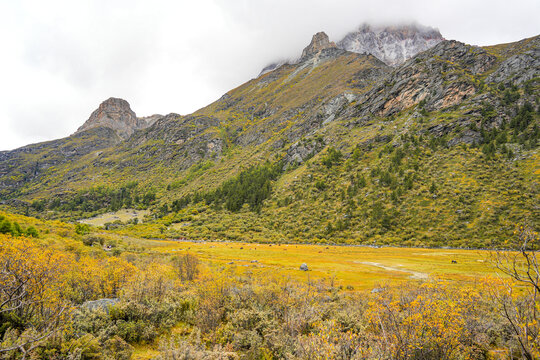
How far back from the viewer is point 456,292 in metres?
12.0

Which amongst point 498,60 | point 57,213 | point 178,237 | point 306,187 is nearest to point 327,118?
point 306,187

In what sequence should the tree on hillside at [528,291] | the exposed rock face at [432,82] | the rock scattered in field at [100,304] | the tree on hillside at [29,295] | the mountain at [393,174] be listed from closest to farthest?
the tree on hillside at [528,291] → the tree on hillside at [29,295] → the rock scattered in field at [100,304] → the mountain at [393,174] → the exposed rock face at [432,82]

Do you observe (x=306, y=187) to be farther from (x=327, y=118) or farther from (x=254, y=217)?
(x=327, y=118)

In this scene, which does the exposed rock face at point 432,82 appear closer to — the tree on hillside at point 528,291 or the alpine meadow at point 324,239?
the alpine meadow at point 324,239

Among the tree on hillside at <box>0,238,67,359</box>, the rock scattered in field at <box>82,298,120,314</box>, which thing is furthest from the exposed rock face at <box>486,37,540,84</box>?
the tree on hillside at <box>0,238,67,359</box>

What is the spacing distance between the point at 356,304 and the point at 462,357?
5836 mm

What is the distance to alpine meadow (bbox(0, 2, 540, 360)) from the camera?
25.7 ft

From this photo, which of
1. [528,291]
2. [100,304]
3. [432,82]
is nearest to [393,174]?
[432,82]

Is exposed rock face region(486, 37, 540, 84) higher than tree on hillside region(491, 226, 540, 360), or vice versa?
exposed rock face region(486, 37, 540, 84)

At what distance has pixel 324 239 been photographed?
67375mm

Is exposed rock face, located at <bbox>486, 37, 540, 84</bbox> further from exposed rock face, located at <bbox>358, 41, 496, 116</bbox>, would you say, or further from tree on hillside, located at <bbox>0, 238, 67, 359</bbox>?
tree on hillside, located at <bbox>0, 238, 67, 359</bbox>

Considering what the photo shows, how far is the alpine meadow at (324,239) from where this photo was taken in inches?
308

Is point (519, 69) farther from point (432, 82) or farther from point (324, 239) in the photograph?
point (324, 239)

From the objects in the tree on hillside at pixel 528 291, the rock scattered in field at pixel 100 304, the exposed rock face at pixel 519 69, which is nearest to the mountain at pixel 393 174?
the exposed rock face at pixel 519 69
